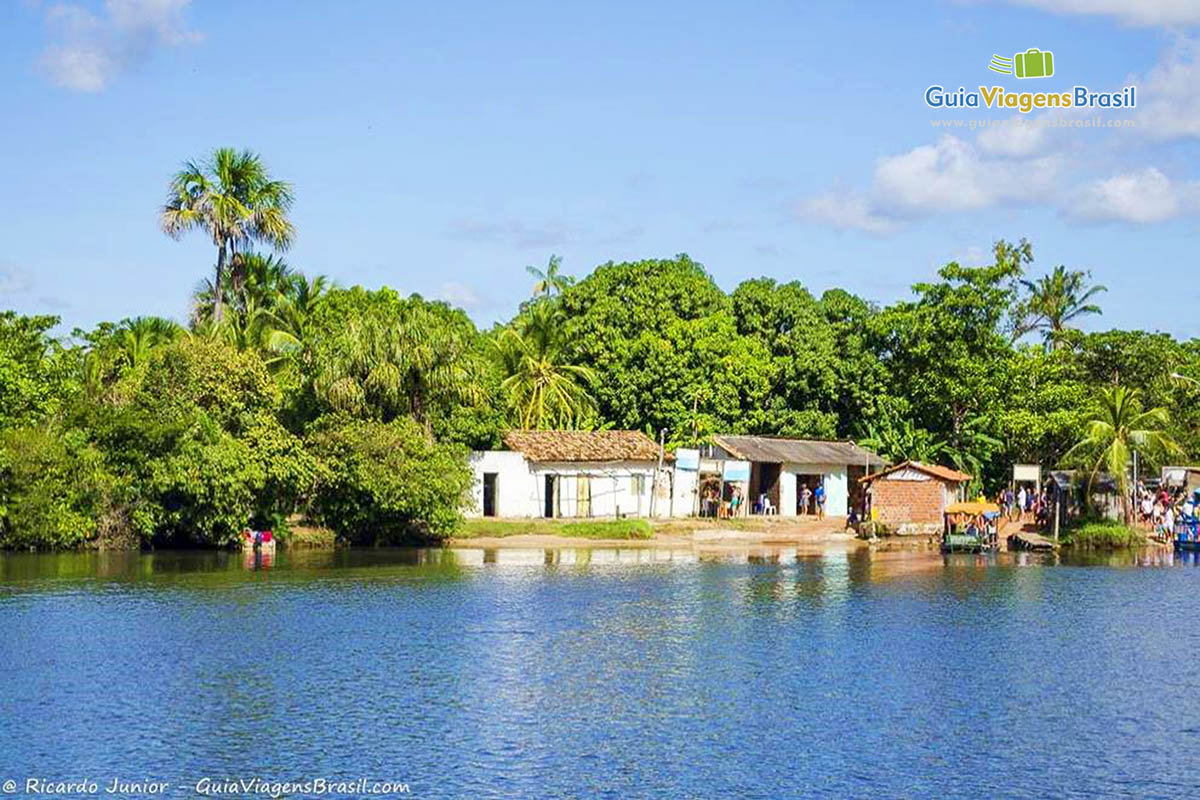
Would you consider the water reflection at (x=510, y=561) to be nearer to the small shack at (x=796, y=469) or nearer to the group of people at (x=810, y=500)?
the small shack at (x=796, y=469)

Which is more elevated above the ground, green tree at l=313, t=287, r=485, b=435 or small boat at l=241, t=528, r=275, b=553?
green tree at l=313, t=287, r=485, b=435

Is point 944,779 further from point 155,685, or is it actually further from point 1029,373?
point 1029,373

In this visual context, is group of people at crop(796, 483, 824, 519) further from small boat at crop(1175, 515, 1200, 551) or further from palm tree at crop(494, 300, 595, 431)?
small boat at crop(1175, 515, 1200, 551)

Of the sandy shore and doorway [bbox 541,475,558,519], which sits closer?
the sandy shore

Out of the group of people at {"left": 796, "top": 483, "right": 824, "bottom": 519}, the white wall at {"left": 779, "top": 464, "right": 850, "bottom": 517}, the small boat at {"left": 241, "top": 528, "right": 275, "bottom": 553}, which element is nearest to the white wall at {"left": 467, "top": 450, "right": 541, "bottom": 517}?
the small boat at {"left": 241, "top": 528, "right": 275, "bottom": 553}

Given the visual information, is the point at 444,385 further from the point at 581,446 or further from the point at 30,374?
the point at 30,374

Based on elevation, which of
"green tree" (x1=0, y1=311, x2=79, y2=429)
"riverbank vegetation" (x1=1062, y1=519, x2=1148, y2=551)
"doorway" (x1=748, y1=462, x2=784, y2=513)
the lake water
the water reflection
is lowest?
the lake water

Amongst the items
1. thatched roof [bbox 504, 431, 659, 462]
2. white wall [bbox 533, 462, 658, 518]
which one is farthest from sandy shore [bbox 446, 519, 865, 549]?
thatched roof [bbox 504, 431, 659, 462]

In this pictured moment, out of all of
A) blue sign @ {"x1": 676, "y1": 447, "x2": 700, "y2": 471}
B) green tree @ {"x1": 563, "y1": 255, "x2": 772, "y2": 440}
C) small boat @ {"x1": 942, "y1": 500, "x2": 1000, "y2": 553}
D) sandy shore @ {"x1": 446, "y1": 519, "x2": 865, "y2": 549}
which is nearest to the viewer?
small boat @ {"x1": 942, "y1": 500, "x2": 1000, "y2": 553}

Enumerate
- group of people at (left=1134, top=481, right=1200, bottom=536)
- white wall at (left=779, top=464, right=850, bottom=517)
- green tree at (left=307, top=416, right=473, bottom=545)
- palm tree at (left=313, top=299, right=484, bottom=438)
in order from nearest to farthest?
green tree at (left=307, top=416, right=473, bottom=545)
palm tree at (left=313, top=299, right=484, bottom=438)
group of people at (left=1134, top=481, right=1200, bottom=536)
white wall at (left=779, top=464, right=850, bottom=517)

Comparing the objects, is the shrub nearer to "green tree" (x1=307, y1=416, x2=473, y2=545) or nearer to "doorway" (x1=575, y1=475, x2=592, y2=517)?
"green tree" (x1=307, y1=416, x2=473, y2=545)

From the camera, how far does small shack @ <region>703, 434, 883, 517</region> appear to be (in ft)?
194

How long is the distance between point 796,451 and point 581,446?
30.1 ft

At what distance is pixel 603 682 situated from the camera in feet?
88.9
